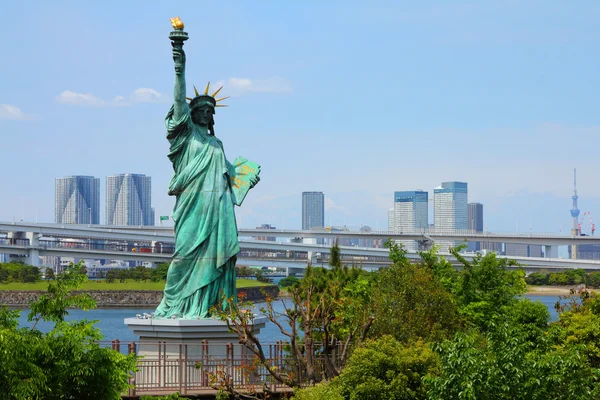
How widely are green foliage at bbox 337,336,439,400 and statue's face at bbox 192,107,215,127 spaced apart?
774cm

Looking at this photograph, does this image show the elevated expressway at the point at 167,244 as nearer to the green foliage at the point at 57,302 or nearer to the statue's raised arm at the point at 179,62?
the statue's raised arm at the point at 179,62

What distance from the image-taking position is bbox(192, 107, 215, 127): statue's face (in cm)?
2262

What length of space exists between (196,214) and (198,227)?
30cm

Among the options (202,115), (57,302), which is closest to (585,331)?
(202,115)

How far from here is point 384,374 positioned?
55.2 ft

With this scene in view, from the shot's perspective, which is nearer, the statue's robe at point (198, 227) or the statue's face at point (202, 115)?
the statue's robe at point (198, 227)

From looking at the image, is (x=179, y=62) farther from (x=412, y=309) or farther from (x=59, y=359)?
(x=59, y=359)

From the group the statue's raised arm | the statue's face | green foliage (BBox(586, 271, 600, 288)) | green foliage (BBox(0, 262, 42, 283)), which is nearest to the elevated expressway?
green foliage (BBox(586, 271, 600, 288))

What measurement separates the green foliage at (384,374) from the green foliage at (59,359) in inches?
145

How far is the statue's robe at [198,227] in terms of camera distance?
2167 centimetres

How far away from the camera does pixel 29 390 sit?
12680 mm

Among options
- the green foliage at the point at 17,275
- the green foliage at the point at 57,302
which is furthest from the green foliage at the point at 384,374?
the green foliage at the point at 17,275

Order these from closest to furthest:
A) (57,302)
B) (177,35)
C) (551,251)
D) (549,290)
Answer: (57,302)
(177,35)
(549,290)
(551,251)

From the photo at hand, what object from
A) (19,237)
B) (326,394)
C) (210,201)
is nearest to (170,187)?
(210,201)
